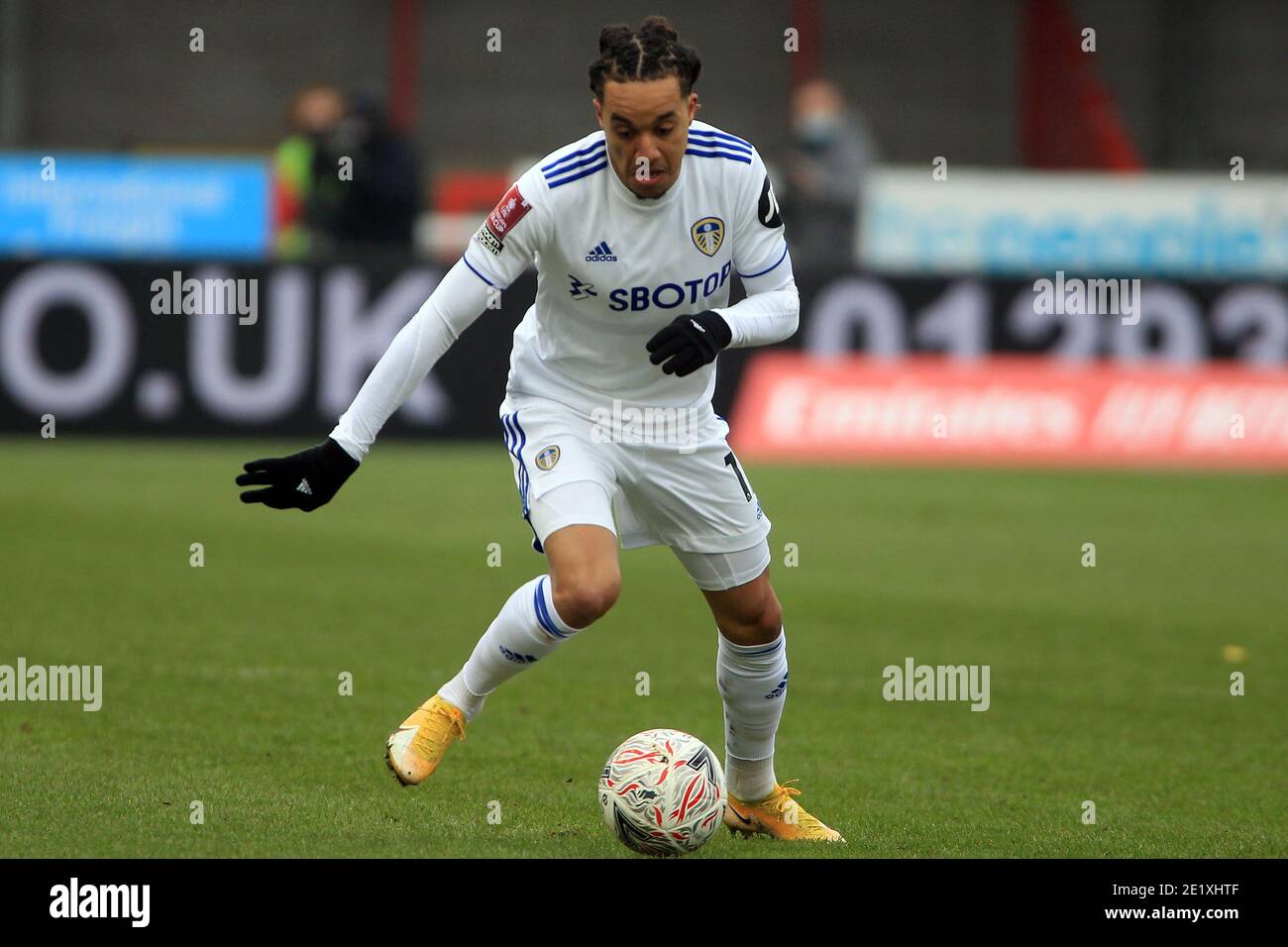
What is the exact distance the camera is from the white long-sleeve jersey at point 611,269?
562 cm

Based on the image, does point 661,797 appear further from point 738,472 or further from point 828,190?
point 828,190

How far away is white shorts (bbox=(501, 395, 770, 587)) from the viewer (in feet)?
18.9

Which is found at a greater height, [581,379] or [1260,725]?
[581,379]

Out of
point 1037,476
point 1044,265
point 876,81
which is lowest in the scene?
point 1037,476

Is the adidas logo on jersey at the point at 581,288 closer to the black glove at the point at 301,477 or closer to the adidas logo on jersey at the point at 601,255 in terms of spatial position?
the adidas logo on jersey at the point at 601,255

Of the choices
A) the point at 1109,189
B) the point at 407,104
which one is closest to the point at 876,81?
the point at 407,104

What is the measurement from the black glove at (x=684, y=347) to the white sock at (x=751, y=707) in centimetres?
100

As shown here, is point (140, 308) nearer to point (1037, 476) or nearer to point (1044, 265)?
point (1037, 476)

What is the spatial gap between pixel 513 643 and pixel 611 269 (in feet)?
3.60

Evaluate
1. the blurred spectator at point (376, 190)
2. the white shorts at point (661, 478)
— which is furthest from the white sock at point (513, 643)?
the blurred spectator at point (376, 190)

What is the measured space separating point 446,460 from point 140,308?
2.65 meters

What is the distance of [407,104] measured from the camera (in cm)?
2889

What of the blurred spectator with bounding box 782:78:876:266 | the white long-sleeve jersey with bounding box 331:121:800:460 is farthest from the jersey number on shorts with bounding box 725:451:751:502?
the blurred spectator with bounding box 782:78:876:266

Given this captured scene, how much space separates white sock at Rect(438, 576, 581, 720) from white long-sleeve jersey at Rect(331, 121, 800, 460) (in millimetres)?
612
